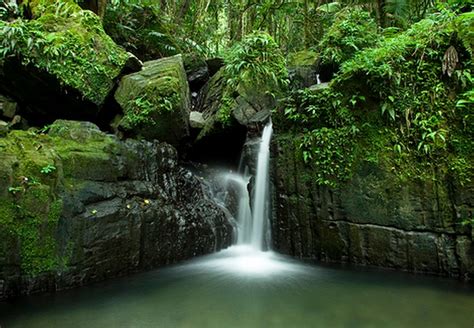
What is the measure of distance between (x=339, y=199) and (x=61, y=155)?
179 inches

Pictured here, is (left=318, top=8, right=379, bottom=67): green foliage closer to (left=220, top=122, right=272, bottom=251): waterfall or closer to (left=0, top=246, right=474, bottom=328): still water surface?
(left=220, top=122, right=272, bottom=251): waterfall

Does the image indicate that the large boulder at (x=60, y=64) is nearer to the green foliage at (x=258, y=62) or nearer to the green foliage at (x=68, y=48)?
the green foliage at (x=68, y=48)

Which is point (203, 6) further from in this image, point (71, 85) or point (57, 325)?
point (57, 325)

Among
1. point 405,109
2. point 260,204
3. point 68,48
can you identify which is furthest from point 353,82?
point 68,48

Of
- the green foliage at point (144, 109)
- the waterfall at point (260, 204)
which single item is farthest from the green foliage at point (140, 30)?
the waterfall at point (260, 204)

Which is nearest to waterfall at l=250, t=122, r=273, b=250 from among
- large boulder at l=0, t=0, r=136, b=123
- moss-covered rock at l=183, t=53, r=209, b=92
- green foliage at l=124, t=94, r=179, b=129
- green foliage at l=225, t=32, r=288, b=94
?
green foliage at l=225, t=32, r=288, b=94

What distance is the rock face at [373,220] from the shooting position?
4.91m

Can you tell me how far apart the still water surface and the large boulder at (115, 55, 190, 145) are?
291cm

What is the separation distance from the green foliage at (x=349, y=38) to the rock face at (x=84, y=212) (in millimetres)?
4968

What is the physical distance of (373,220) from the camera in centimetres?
538

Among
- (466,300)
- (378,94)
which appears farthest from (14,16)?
(466,300)

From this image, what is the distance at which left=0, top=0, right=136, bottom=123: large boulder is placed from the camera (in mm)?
6156

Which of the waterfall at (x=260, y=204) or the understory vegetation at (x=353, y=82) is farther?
the waterfall at (x=260, y=204)

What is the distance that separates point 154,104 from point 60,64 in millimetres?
1921
